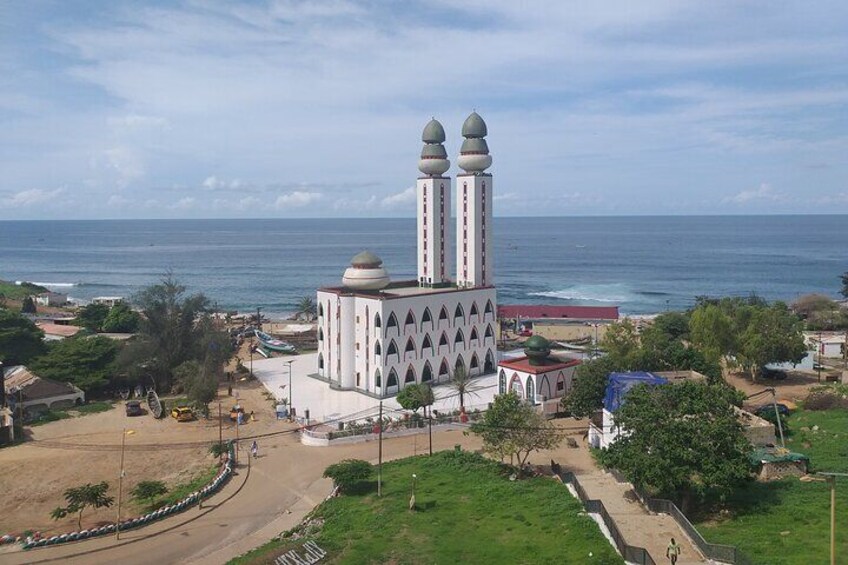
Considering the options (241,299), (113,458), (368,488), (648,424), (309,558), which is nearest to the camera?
(309,558)

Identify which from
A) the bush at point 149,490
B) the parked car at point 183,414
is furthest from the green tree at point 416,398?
the bush at point 149,490

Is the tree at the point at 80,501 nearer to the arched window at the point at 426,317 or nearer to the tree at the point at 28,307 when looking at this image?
the arched window at the point at 426,317

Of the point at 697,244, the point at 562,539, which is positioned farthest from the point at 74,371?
the point at 697,244

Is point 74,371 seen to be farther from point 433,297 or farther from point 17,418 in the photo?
point 433,297

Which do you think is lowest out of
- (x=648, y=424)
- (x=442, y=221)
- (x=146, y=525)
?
(x=146, y=525)

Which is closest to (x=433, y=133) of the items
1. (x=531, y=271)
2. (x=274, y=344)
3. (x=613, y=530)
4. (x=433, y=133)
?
(x=433, y=133)

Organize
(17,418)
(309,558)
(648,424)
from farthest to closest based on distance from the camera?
(17,418)
(648,424)
(309,558)

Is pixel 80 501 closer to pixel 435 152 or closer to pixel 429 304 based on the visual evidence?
pixel 429 304

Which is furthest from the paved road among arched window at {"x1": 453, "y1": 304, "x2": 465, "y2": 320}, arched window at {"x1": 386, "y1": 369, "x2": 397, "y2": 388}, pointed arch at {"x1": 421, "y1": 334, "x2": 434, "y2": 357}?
→ arched window at {"x1": 453, "y1": 304, "x2": 465, "y2": 320}
